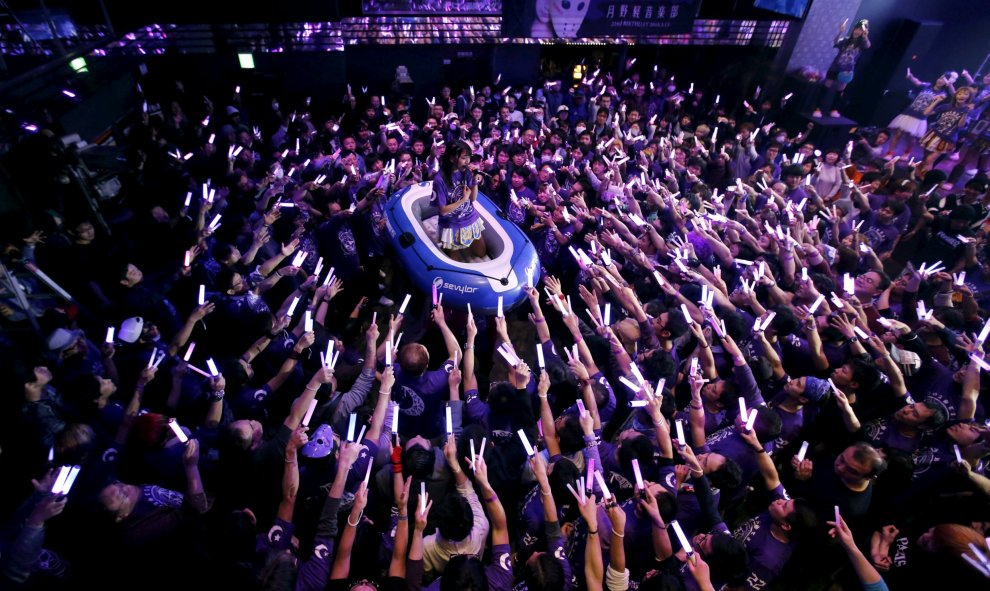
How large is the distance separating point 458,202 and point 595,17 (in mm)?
8038

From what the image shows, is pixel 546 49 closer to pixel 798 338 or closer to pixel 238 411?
pixel 798 338

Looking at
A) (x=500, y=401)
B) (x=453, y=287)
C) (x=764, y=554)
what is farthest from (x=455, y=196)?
(x=764, y=554)

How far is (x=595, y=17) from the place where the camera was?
11125 mm

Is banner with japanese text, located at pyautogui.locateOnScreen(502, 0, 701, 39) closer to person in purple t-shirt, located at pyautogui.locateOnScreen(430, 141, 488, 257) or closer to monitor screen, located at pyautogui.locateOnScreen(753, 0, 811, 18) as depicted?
monitor screen, located at pyautogui.locateOnScreen(753, 0, 811, 18)

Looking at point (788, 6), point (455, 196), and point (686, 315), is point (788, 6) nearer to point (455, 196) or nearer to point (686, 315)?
point (455, 196)

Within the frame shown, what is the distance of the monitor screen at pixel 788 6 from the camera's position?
11344 mm

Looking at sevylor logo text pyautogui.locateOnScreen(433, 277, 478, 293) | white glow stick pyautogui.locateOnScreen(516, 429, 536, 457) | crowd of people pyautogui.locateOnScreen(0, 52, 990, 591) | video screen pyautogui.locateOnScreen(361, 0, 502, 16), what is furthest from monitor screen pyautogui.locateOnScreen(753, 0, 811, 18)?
white glow stick pyautogui.locateOnScreen(516, 429, 536, 457)

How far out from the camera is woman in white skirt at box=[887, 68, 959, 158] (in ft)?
33.0

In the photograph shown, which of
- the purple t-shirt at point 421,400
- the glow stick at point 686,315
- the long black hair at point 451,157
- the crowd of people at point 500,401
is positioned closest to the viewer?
the crowd of people at point 500,401

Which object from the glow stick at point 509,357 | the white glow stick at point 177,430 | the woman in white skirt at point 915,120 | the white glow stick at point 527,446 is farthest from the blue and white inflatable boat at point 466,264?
the woman in white skirt at point 915,120

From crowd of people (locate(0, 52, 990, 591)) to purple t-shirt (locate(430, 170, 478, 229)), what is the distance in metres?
0.04

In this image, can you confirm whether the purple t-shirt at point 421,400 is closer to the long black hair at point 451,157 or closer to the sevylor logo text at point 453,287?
the sevylor logo text at point 453,287

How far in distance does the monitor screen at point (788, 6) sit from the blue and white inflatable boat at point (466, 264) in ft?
32.5

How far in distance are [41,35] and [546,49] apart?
11.7m
